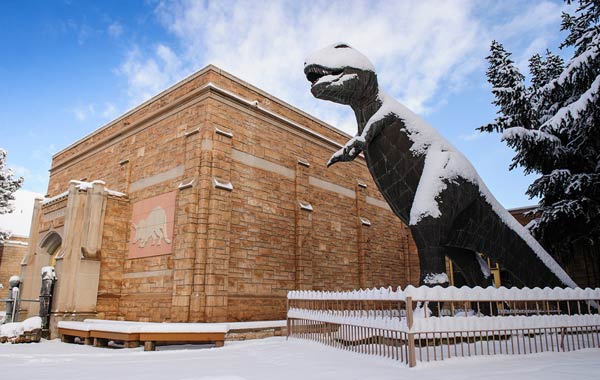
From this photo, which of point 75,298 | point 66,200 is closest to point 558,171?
point 75,298

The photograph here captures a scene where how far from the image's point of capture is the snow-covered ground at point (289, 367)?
4.09 meters

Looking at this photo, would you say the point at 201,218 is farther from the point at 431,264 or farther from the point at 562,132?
the point at 562,132

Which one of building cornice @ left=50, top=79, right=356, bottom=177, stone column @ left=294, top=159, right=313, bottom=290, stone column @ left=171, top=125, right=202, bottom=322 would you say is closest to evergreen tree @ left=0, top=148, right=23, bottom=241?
building cornice @ left=50, top=79, right=356, bottom=177

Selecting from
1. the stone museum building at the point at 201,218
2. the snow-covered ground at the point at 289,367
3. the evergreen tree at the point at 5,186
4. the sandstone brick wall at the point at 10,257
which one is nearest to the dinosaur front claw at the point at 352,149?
the snow-covered ground at the point at 289,367

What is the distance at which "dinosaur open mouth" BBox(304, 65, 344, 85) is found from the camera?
24.1 feet

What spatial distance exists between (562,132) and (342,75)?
8572mm

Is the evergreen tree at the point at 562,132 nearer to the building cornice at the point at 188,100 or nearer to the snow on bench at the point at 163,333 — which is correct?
the building cornice at the point at 188,100

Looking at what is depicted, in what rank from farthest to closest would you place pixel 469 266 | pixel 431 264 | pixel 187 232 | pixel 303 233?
pixel 303 233 < pixel 187 232 < pixel 469 266 < pixel 431 264

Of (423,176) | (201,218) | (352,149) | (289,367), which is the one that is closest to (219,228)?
(201,218)

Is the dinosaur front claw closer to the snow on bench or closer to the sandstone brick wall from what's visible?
the snow on bench

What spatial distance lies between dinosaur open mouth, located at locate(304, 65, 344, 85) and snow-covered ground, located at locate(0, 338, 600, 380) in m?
4.88

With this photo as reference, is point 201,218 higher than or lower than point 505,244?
higher

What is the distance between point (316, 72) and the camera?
748cm

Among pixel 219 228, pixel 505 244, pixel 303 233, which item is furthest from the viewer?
pixel 303 233
